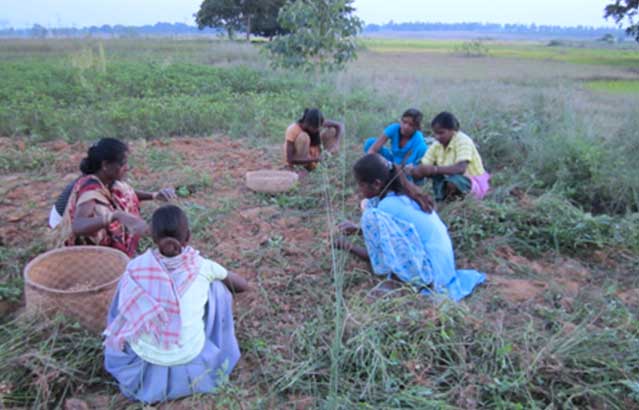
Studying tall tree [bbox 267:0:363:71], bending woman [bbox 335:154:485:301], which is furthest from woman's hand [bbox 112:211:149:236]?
tall tree [bbox 267:0:363:71]

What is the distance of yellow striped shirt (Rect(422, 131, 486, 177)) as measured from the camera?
152 inches

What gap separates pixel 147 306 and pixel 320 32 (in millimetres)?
7538

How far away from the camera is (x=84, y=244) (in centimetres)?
271

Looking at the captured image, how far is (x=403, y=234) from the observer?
262cm

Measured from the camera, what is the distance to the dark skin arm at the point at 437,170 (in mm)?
3822

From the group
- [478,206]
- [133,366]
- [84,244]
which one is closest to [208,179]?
[84,244]

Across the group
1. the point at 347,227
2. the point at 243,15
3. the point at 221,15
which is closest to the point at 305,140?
the point at 347,227

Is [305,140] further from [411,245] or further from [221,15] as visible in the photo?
[221,15]

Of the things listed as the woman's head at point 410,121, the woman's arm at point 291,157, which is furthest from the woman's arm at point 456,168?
the woman's arm at point 291,157

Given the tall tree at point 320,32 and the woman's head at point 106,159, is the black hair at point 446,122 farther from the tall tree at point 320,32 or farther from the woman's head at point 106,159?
the tall tree at point 320,32

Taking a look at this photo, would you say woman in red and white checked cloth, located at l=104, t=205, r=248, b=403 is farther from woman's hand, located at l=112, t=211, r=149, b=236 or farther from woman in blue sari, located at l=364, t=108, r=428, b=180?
woman in blue sari, located at l=364, t=108, r=428, b=180

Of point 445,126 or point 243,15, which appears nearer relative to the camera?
point 445,126

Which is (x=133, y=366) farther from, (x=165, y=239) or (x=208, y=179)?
(x=208, y=179)

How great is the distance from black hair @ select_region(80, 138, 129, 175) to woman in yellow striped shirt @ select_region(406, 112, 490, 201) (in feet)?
7.37
